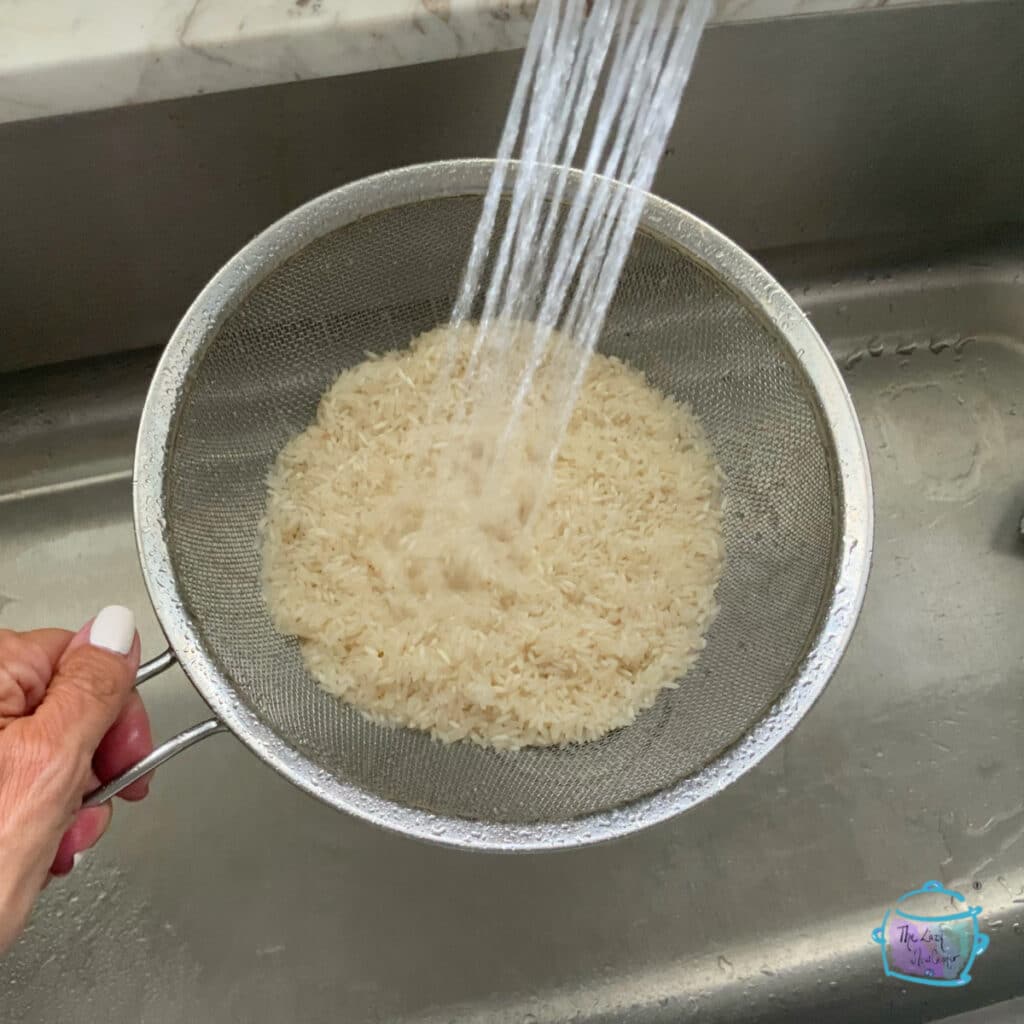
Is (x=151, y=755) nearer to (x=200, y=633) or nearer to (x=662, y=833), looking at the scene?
(x=200, y=633)

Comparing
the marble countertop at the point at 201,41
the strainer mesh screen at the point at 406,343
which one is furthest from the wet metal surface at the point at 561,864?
the marble countertop at the point at 201,41

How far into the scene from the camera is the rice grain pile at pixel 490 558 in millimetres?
857

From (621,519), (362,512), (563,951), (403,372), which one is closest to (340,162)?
(403,372)

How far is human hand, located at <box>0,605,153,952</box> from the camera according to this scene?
624 mm

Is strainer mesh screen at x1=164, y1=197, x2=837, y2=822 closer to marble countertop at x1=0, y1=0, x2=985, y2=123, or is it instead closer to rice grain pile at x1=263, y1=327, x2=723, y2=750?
rice grain pile at x1=263, y1=327, x2=723, y2=750

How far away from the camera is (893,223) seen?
122 cm

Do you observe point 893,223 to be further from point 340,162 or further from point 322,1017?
point 322,1017

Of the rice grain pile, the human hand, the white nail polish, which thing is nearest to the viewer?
the human hand

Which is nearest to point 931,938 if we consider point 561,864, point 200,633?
point 561,864

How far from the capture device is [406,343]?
1.05 m

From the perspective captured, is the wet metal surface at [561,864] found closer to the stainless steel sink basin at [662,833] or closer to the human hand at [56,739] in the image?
the stainless steel sink basin at [662,833]

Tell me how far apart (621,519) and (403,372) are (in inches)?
11.5

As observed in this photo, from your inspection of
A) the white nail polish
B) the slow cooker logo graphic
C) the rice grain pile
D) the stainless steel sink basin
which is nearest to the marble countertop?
the stainless steel sink basin

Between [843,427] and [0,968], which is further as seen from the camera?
[0,968]
